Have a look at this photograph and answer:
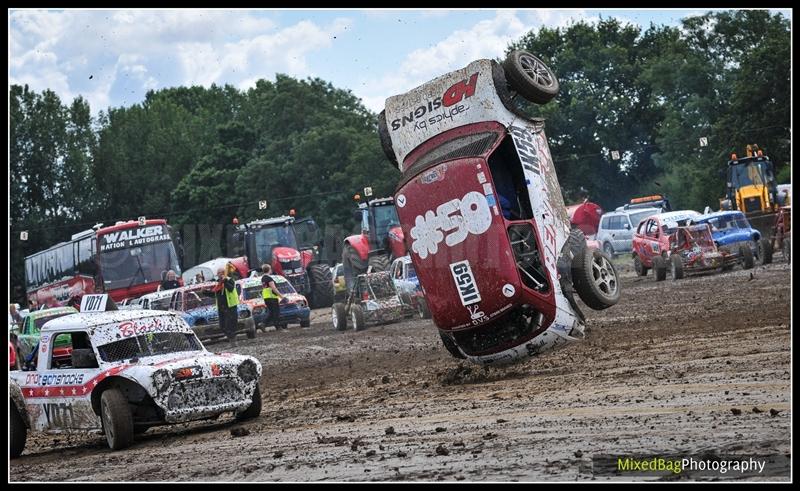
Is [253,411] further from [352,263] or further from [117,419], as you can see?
[352,263]

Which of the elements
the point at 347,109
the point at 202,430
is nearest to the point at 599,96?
the point at 347,109

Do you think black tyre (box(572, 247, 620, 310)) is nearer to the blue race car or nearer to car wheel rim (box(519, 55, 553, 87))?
car wheel rim (box(519, 55, 553, 87))

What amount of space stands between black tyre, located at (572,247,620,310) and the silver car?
28.0 metres

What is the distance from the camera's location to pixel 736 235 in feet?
96.5

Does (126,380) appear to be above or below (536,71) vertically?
below

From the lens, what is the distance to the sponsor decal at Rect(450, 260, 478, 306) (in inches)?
534

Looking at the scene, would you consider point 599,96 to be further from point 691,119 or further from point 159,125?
point 159,125

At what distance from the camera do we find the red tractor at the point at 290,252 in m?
38.3

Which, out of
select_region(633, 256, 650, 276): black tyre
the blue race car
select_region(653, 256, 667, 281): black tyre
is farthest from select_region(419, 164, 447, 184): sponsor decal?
select_region(633, 256, 650, 276): black tyre

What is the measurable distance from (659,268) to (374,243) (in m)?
8.76

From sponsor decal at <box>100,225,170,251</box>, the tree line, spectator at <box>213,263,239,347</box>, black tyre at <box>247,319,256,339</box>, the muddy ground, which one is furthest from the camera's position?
the tree line

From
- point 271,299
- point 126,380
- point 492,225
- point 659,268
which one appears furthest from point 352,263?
point 126,380

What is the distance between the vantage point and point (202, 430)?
44.9 feet

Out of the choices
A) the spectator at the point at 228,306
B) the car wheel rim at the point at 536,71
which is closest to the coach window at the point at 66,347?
the car wheel rim at the point at 536,71
